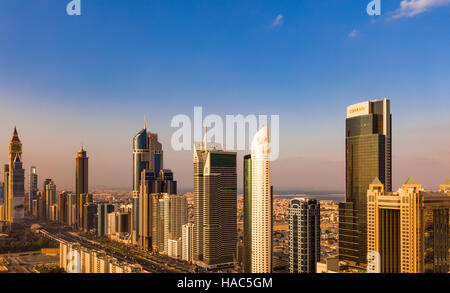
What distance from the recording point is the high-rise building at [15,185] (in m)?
14.8

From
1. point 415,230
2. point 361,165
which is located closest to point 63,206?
point 361,165

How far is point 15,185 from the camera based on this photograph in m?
16.1

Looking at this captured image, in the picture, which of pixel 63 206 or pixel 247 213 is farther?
pixel 63 206

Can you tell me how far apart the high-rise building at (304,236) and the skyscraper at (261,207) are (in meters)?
0.80

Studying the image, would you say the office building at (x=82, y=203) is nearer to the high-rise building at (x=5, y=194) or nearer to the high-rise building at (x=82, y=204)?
the high-rise building at (x=82, y=204)

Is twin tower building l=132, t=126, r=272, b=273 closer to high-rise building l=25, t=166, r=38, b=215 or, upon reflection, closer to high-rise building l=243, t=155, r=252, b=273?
high-rise building l=243, t=155, r=252, b=273

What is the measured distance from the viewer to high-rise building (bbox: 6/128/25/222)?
48.7 feet

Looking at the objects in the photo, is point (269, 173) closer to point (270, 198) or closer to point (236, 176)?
point (270, 198)

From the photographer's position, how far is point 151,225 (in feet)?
54.0

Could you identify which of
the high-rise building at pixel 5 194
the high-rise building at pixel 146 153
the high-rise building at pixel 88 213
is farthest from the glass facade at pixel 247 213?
the high-rise building at pixel 88 213

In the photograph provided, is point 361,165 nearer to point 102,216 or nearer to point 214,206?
point 214,206

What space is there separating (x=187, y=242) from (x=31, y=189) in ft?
27.6

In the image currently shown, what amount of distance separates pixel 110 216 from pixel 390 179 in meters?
13.7
